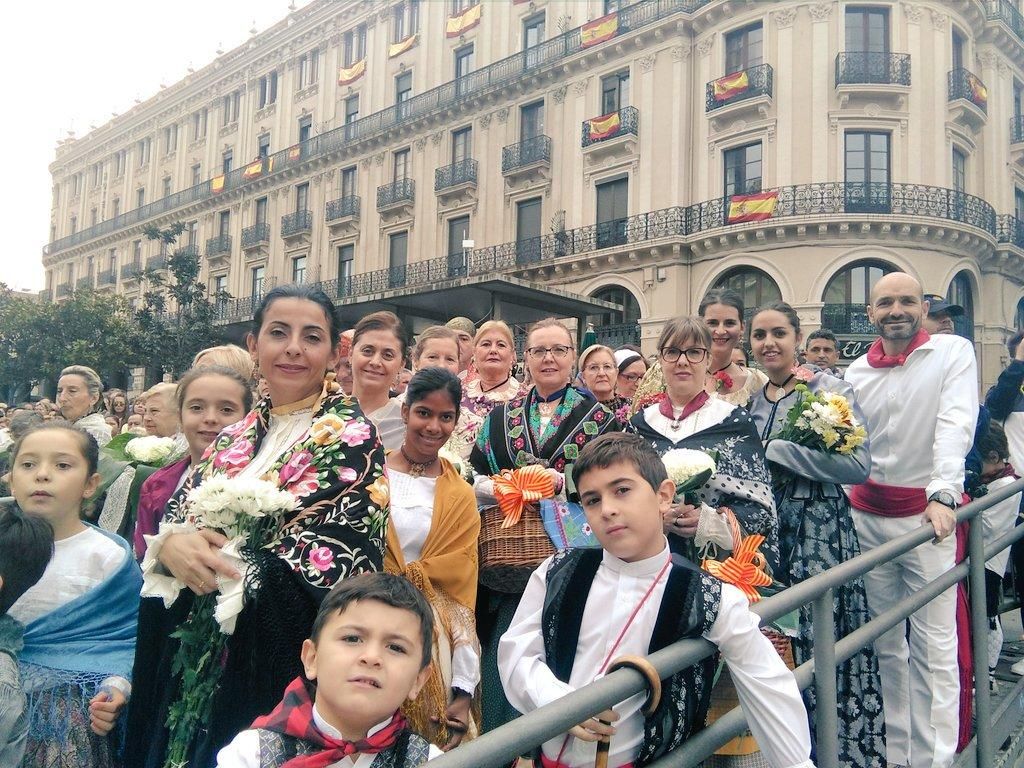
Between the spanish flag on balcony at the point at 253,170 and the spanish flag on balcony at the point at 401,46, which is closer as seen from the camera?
the spanish flag on balcony at the point at 401,46

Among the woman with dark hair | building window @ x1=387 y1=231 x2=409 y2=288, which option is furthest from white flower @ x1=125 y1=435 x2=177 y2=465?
building window @ x1=387 y1=231 x2=409 y2=288

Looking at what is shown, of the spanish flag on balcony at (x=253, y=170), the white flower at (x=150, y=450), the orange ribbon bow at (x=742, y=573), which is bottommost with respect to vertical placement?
the orange ribbon bow at (x=742, y=573)

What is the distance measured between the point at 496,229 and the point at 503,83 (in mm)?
5273

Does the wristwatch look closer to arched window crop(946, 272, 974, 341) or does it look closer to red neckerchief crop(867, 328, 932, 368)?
red neckerchief crop(867, 328, 932, 368)

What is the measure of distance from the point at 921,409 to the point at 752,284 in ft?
60.2

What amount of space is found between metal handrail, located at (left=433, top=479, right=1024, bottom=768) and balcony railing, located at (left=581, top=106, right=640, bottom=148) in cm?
2106

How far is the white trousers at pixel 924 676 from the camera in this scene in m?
3.50

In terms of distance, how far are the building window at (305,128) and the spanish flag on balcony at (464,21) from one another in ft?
28.4

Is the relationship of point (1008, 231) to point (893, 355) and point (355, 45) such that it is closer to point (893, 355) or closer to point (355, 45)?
point (893, 355)

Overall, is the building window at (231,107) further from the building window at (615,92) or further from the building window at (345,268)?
the building window at (615,92)

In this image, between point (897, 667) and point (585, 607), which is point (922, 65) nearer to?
point (897, 667)

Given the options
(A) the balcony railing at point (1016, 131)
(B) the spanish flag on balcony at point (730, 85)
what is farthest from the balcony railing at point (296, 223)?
(A) the balcony railing at point (1016, 131)

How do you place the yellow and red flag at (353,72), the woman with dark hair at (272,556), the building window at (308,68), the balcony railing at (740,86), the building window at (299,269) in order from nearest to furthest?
the woman with dark hair at (272,556) < the balcony railing at (740,86) < the yellow and red flag at (353,72) < the building window at (299,269) < the building window at (308,68)

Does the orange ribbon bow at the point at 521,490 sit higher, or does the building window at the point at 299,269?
the building window at the point at 299,269
